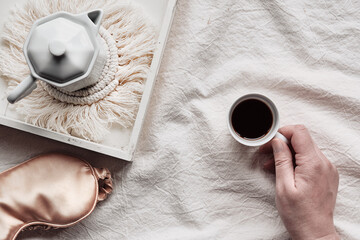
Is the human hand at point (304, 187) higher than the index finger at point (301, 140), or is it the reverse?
the index finger at point (301, 140)

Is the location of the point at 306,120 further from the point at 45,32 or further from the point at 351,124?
the point at 45,32

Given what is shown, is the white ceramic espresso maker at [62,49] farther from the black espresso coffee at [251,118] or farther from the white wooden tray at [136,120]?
the black espresso coffee at [251,118]

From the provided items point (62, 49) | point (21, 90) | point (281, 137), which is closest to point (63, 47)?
point (62, 49)

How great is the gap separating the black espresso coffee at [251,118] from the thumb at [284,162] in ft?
0.13

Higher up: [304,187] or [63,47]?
[63,47]

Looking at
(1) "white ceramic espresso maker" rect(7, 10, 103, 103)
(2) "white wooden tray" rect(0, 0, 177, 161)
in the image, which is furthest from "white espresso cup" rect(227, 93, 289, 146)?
(1) "white ceramic espresso maker" rect(7, 10, 103, 103)

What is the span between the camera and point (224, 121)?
0.76 metres

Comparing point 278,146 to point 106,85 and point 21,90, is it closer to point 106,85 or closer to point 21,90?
point 106,85

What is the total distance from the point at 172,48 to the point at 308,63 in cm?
31

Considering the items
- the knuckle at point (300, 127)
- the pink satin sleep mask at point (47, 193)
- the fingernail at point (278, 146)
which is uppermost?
the knuckle at point (300, 127)

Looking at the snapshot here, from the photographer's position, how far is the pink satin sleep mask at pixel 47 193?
746 mm

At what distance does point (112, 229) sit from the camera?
79cm

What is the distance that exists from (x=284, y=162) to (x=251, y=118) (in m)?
0.11

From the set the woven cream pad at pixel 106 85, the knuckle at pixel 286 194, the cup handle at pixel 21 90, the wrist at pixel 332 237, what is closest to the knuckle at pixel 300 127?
the knuckle at pixel 286 194
